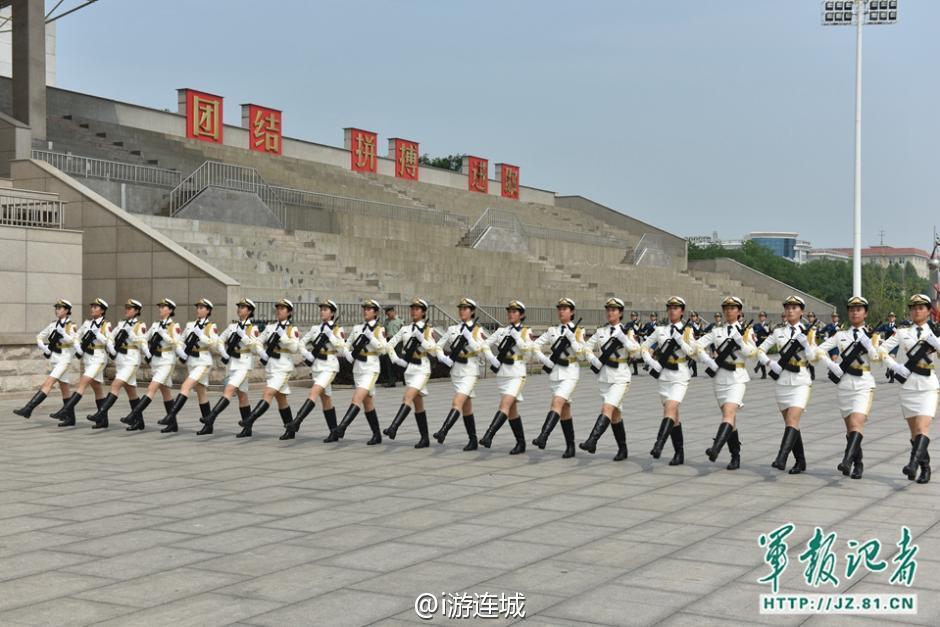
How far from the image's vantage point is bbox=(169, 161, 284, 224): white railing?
1143 inches

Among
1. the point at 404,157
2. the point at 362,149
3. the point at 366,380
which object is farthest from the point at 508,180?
the point at 366,380

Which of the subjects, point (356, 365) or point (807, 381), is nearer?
point (807, 381)

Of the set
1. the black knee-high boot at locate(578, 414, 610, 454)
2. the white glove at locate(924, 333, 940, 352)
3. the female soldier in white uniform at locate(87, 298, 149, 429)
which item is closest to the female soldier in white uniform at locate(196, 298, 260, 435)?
the female soldier in white uniform at locate(87, 298, 149, 429)

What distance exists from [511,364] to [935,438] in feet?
20.1

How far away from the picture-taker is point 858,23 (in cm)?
3778

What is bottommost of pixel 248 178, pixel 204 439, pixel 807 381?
pixel 204 439

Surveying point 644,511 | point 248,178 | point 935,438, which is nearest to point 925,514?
point 644,511

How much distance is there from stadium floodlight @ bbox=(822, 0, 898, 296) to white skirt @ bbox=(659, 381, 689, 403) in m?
24.8

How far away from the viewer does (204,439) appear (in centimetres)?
1471

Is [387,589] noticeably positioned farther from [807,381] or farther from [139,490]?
[807,381]

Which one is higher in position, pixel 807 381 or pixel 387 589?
pixel 807 381

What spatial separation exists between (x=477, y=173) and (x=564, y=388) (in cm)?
4405

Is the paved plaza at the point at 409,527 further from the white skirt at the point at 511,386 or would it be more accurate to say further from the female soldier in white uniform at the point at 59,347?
the female soldier in white uniform at the point at 59,347

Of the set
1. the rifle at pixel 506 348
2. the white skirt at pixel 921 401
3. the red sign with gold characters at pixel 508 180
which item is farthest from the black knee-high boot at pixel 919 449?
the red sign with gold characters at pixel 508 180
